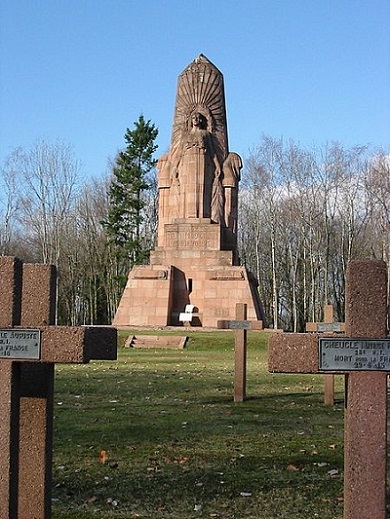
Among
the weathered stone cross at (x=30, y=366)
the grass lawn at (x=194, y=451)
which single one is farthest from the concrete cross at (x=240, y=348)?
the weathered stone cross at (x=30, y=366)

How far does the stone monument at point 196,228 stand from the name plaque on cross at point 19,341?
79.6 feet

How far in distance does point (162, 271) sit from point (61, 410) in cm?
2029

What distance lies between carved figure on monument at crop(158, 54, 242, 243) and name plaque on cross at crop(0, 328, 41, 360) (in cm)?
2675

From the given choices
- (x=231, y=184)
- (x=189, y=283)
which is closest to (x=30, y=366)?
(x=189, y=283)

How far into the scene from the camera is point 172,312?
1171 inches

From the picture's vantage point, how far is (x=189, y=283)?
30078 mm

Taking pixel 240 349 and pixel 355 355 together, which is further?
pixel 240 349

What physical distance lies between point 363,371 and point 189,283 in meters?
26.1

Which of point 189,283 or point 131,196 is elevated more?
point 131,196

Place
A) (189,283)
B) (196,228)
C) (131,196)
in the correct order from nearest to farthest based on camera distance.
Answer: (189,283), (196,228), (131,196)

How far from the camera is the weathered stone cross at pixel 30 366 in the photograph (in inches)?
167

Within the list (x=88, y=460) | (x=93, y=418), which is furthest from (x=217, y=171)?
(x=88, y=460)

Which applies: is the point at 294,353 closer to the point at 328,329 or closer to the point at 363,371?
the point at 363,371

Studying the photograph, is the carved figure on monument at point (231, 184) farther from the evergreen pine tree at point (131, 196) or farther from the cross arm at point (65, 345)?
the cross arm at point (65, 345)
